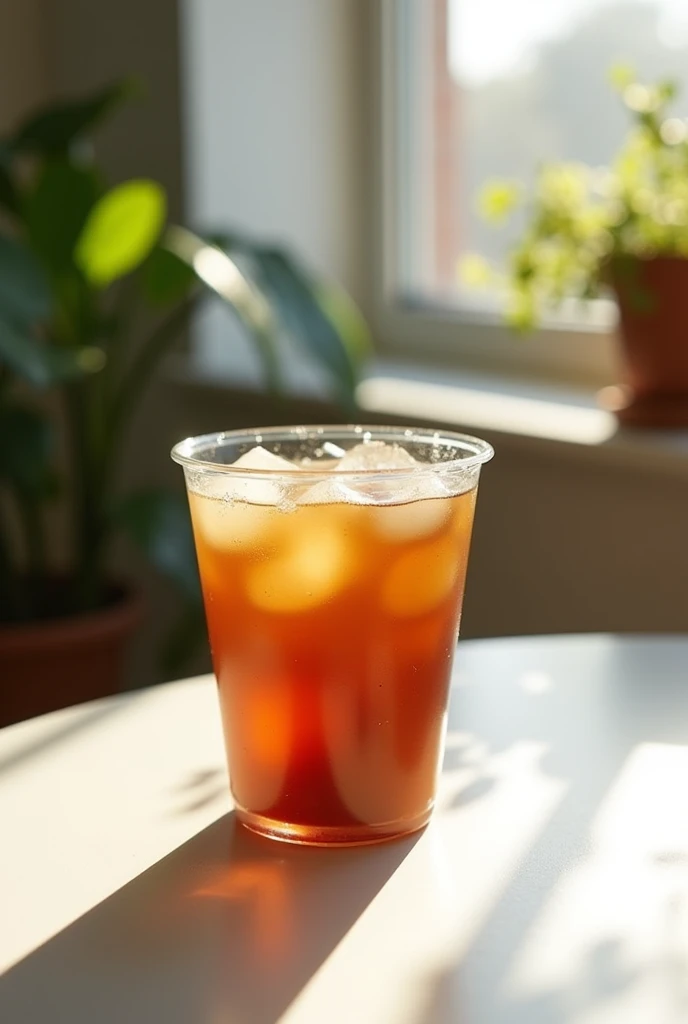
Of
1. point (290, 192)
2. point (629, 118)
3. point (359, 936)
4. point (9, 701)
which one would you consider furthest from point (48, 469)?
point (359, 936)

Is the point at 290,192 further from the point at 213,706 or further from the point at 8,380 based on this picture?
the point at 213,706

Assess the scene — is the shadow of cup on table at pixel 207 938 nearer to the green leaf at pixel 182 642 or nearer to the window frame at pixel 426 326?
the green leaf at pixel 182 642

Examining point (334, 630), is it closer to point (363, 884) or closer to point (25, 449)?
point (363, 884)

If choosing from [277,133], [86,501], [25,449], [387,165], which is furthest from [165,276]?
[387,165]

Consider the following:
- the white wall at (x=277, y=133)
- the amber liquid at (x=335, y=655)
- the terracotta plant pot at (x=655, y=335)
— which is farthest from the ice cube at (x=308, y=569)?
the white wall at (x=277, y=133)

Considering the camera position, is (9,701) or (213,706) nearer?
(213,706)

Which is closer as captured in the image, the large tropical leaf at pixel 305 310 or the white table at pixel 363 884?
Result: the white table at pixel 363 884
